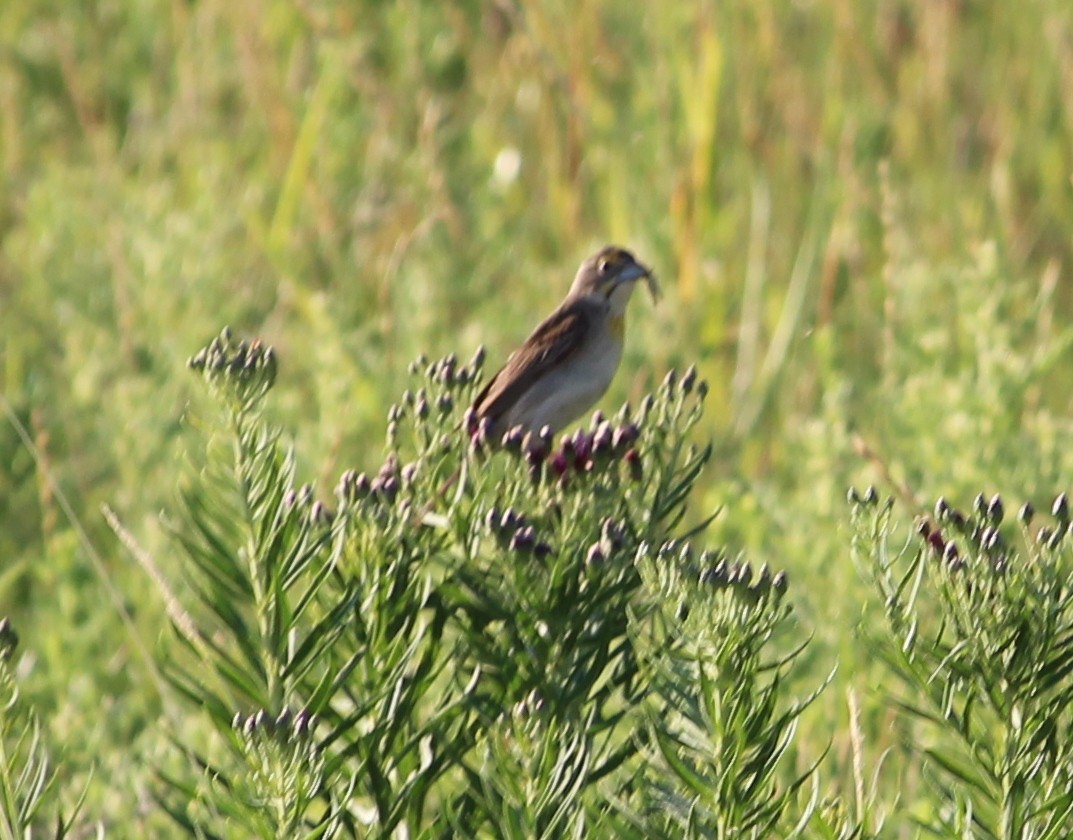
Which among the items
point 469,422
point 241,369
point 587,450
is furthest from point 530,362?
point 241,369

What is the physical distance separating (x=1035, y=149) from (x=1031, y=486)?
3.32 metres

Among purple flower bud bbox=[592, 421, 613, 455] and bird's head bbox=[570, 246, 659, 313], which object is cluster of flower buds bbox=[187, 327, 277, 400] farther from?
bird's head bbox=[570, 246, 659, 313]

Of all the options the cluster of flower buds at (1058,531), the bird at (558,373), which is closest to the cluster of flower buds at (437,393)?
the cluster of flower buds at (1058,531)

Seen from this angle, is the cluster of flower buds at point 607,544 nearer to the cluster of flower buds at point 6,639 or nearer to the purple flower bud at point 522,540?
the purple flower bud at point 522,540

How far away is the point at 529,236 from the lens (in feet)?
25.9

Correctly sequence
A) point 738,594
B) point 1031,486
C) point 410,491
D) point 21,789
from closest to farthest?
1. point 738,594
2. point 21,789
3. point 410,491
4. point 1031,486

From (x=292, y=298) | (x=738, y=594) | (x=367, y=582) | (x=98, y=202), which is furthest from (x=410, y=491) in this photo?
(x=98, y=202)

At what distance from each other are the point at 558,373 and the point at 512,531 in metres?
1.82

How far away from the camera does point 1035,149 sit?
25.6 ft

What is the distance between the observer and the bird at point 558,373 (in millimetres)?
4375

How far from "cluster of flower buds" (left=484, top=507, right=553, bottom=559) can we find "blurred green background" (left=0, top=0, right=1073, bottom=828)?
226cm

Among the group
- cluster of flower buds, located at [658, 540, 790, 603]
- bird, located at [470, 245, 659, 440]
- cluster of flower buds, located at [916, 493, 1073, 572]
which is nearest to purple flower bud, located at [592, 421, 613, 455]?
cluster of flower buds, located at [658, 540, 790, 603]

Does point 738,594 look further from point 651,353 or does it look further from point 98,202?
point 98,202

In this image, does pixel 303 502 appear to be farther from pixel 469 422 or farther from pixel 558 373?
pixel 558 373
